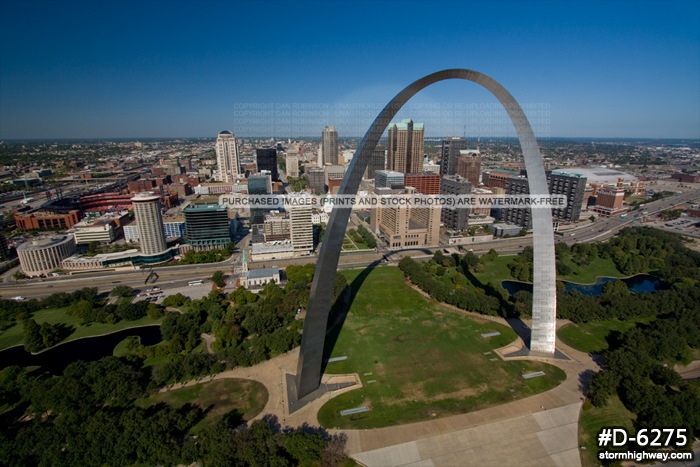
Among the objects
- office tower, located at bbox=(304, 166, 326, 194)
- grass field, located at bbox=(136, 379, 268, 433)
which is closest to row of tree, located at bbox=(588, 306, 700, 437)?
grass field, located at bbox=(136, 379, 268, 433)

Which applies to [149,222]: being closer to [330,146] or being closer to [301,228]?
[301,228]

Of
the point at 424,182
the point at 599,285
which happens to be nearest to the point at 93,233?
the point at 424,182

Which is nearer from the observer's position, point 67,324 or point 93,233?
point 67,324

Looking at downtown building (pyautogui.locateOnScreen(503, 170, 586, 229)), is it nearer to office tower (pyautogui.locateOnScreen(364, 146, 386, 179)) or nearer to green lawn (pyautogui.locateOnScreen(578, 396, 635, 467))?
office tower (pyautogui.locateOnScreen(364, 146, 386, 179))

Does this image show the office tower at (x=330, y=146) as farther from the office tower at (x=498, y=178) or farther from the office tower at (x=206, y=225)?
the office tower at (x=206, y=225)

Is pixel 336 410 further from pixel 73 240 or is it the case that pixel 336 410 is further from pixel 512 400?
pixel 73 240

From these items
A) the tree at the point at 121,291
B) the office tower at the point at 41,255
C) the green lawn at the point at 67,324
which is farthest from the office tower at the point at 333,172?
the green lawn at the point at 67,324
